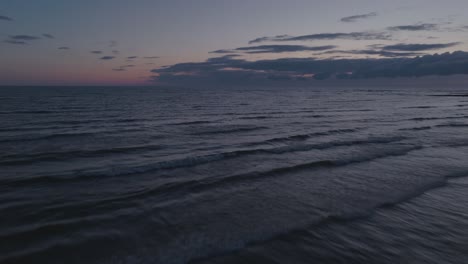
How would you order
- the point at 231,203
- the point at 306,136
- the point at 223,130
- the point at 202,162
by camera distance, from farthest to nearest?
the point at 223,130
the point at 306,136
the point at 202,162
the point at 231,203

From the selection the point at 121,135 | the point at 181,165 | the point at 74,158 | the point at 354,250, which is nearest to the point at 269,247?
the point at 354,250

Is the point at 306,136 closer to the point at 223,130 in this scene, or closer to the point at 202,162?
the point at 223,130

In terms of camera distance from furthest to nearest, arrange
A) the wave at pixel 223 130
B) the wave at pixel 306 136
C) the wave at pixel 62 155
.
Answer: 1. the wave at pixel 223 130
2. the wave at pixel 306 136
3. the wave at pixel 62 155

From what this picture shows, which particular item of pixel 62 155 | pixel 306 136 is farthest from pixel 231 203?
pixel 306 136

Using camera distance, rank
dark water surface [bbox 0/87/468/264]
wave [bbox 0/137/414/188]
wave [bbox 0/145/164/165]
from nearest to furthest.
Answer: dark water surface [bbox 0/87/468/264] → wave [bbox 0/137/414/188] → wave [bbox 0/145/164/165]

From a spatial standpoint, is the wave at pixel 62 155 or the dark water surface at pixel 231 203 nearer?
the dark water surface at pixel 231 203

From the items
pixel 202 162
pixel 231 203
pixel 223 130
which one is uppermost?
pixel 223 130

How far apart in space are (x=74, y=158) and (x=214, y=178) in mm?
6970

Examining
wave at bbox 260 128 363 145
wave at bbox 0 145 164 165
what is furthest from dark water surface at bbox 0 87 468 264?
wave at bbox 260 128 363 145

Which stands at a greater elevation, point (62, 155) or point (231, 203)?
point (62, 155)

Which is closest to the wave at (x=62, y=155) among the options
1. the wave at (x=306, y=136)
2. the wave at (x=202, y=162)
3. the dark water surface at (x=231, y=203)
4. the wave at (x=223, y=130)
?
the dark water surface at (x=231, y=203)

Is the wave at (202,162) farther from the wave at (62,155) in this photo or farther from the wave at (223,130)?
the wave at (223,130)

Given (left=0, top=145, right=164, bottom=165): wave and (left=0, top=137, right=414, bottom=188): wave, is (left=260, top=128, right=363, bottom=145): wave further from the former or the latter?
(left=0, top=145, right=164, bottom=165): wave

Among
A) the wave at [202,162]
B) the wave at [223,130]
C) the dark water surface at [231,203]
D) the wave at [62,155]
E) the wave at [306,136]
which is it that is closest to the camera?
the dark water surface at [231,203]
